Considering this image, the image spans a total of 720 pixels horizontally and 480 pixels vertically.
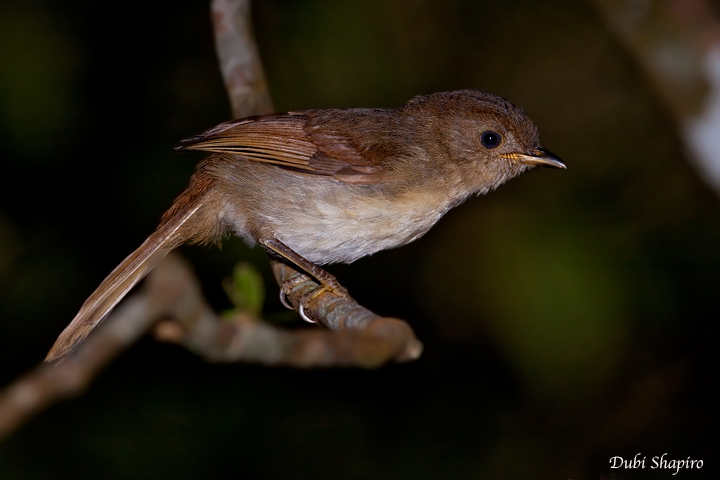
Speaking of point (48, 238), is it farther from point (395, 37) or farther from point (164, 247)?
point (395, 37)

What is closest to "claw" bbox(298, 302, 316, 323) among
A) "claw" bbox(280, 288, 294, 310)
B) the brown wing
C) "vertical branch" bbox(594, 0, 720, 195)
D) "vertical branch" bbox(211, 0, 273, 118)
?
"claw" bbox(280, 288, 294, 310)

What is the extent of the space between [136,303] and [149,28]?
5608 millimetres

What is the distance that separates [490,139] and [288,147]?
1258 mm

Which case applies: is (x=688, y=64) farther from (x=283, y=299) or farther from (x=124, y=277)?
(x=124, y=277)

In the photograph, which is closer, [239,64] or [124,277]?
[124,277]

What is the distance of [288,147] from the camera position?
430 cm

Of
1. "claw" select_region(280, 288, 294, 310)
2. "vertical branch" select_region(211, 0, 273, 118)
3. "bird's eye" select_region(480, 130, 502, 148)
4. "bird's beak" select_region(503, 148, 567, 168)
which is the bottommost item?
"claw" select_region(280, 288, 294, 310)

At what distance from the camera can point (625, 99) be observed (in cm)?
689

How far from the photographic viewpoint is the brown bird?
13.3 feet

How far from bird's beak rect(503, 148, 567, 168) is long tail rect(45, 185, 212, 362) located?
1.96m
